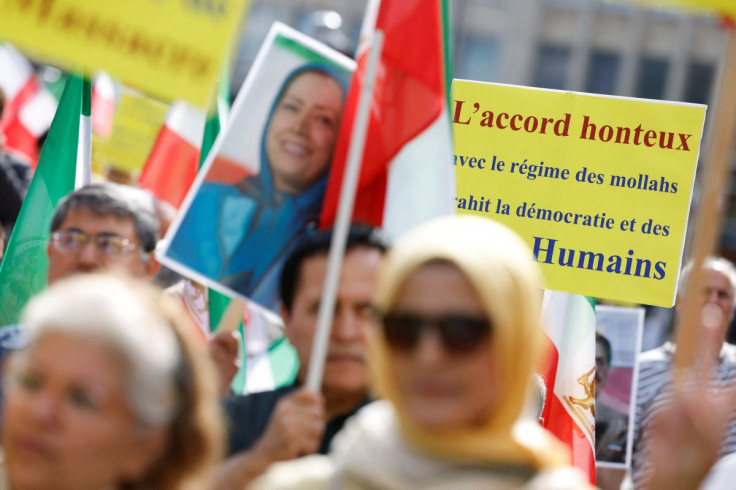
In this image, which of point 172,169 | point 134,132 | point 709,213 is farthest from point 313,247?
point 134,132

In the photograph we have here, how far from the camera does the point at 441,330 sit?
8.48ft

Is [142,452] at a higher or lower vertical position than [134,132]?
lower

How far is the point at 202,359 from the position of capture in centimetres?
270

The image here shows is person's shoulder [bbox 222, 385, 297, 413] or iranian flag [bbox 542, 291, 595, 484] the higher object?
iranian flag [bbox 542, 291, 595, 484]

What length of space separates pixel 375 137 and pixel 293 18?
4253 centimetres

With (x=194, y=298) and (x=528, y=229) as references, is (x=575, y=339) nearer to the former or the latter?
(x=528, y=229)

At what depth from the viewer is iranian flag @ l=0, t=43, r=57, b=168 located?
1040 centimetres

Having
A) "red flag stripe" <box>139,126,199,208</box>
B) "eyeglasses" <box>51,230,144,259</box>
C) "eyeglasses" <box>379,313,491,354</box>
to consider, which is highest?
"red flag stripe" <box>139,126,199,208</box>

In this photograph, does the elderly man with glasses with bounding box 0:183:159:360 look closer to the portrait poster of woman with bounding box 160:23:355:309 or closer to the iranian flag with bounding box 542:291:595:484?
the portrait poster of woman with bounding box 160:23:355:309

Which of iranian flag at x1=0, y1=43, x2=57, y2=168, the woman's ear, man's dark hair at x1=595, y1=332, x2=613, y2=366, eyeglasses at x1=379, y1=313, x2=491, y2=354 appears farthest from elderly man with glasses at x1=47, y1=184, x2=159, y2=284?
iranian flag at x1=0, y1=43, x2=57, y2=168

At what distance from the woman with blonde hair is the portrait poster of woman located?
3.67 ft

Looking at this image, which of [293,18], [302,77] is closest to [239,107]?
[302,77]

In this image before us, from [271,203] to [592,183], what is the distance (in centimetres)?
210

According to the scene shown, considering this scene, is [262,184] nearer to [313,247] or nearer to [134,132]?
[313,247]
